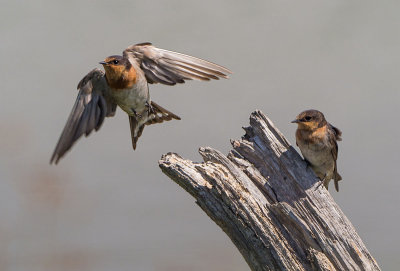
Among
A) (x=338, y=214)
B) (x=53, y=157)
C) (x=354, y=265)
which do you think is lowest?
(x=354, y=265)

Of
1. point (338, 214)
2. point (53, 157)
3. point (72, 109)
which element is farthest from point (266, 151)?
point (72, 109)

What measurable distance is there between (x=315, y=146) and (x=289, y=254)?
1.27 m

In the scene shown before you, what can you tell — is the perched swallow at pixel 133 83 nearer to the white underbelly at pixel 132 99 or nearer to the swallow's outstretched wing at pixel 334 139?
the white underbelly at pixel 132 99

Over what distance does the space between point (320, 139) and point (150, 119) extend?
1762 millimetres

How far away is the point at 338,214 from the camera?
4.04m

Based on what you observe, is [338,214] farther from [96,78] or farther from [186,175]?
[96,78]

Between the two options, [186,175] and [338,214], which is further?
[338,214]

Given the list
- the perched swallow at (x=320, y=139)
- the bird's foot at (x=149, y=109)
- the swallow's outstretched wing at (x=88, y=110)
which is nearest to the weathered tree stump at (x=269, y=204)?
the perched swallow at (x=320, y=139)

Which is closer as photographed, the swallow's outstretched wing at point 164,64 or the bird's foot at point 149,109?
the swallow's outstretched wing at point 164,64

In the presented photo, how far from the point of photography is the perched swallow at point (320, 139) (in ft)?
15.5

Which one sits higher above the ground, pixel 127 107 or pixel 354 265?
pixel 127 107

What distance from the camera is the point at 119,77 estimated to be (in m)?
5.22

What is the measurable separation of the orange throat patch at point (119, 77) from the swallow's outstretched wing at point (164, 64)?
0.33 meters

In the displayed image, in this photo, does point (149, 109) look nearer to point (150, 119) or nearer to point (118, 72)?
point (150, 119)
